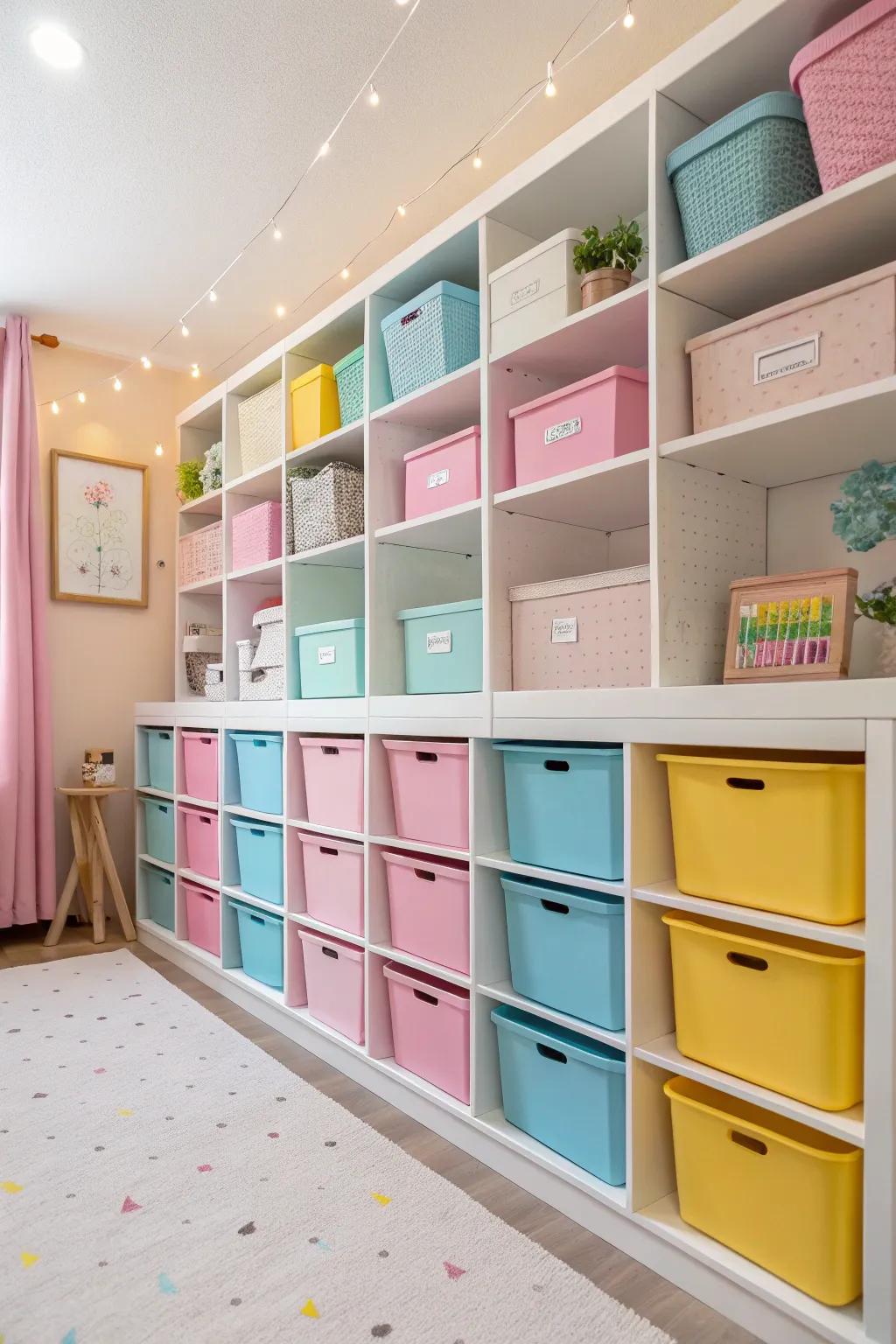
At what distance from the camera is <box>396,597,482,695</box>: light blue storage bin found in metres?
2.16

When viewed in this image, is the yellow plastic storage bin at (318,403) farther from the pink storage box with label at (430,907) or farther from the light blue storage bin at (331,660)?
the pink storage box with label at (430,907)

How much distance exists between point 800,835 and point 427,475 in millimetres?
1370

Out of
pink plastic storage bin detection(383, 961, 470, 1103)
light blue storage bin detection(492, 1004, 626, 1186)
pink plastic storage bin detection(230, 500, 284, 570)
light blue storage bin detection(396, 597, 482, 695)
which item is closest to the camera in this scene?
light blue storage bin detection(492, 1004, 626, 1186)

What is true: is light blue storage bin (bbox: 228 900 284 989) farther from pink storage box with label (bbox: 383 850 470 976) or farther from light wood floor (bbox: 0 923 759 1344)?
pink storage box with label (bbox: 383 850 470 976)

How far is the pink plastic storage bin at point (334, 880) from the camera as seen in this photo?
245 cm

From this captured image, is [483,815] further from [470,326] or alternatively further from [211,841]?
[211,841]

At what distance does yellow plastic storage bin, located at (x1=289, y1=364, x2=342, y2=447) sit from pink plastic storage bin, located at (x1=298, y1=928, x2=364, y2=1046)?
154 centimetres

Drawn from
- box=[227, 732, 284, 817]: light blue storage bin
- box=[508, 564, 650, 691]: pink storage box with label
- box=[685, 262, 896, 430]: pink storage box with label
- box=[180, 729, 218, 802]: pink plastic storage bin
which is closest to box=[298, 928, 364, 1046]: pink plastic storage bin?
box=[227, 732, 284, 817]: light blue storage bin

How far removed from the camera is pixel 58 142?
2.53 m

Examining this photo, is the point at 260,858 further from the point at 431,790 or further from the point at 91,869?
the point at 91,869

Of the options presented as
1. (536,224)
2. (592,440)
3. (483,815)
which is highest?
(536,224)

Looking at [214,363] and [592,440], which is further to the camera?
[214,363]

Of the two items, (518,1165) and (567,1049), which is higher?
(567,1049)

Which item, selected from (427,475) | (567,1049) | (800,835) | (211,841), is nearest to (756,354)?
(800,835)
